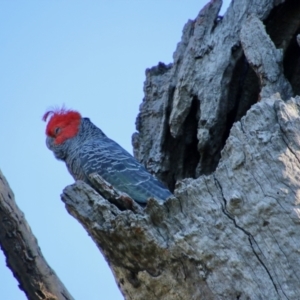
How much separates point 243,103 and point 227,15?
31.1 inches

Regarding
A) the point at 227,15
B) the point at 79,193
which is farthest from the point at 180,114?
the point at 79,193

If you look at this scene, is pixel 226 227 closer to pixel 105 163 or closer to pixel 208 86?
pixel 208 86

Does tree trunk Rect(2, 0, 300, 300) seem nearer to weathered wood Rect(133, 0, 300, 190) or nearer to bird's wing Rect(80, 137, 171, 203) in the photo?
bird's wing Rect(80, 137, 171, 203)

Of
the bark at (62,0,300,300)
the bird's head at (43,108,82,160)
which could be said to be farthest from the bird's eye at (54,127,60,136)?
the bark at (62,0,300,300)

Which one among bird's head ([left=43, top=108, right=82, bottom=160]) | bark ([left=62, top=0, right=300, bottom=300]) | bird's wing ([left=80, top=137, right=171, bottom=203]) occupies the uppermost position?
bird's head ([left=43, top=108, right=82, bottom=160])

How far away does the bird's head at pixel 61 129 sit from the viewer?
6461mm

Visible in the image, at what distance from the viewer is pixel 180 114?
502 cm

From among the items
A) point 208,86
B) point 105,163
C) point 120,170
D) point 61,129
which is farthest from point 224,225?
point 61,129

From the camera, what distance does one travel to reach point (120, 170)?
5223 mm

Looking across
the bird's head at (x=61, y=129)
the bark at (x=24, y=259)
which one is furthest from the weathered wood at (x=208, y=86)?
the bark at (x=24, y=259)

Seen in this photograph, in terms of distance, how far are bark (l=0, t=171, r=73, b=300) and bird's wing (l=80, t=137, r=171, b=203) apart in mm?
1647

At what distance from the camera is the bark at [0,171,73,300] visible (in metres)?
3.04

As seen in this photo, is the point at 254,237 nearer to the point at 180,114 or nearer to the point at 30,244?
the point at 30,244

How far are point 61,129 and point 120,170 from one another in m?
1.60
